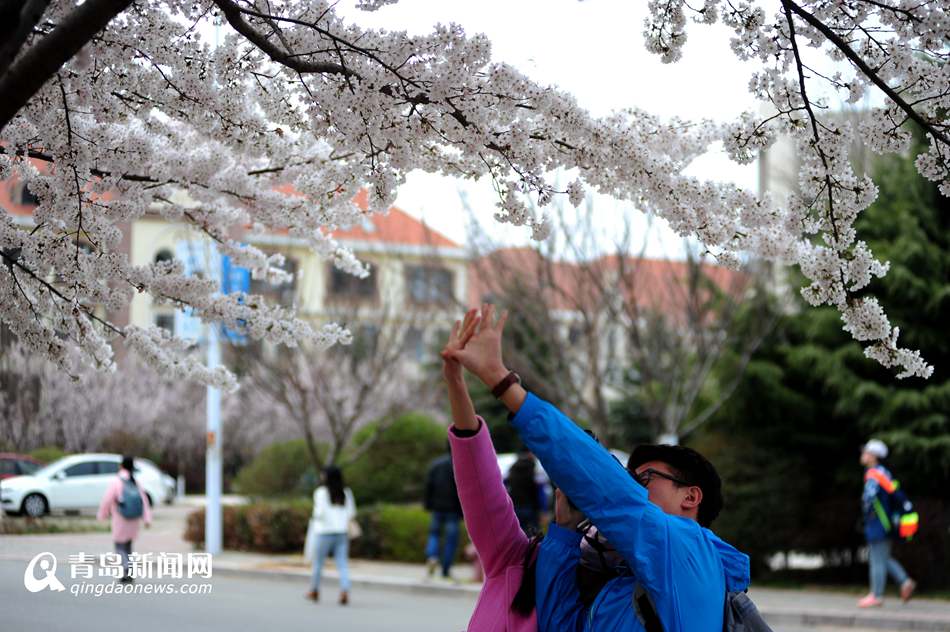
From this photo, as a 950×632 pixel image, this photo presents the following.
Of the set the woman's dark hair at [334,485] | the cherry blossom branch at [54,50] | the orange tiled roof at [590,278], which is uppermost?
the orange tiled roof at [590,278]

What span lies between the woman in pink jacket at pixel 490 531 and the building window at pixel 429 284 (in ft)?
53.2

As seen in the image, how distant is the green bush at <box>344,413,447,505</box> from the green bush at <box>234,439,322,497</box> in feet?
5.97

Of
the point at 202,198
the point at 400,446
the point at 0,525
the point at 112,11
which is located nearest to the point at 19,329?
the point at 202,198

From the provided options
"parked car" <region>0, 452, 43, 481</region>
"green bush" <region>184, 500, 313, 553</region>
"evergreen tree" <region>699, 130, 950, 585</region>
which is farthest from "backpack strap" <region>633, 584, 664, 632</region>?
"green bush" <region>184, 500, 313, 553</region>

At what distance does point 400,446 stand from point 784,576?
7.76 m

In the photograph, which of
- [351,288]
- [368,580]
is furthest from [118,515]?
[351,288]

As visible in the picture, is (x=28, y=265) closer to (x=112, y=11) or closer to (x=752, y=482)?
(x=112, y=11)

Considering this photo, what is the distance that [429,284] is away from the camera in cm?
2117

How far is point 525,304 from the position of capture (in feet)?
58.9

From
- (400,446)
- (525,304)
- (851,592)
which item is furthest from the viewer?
(400,446)

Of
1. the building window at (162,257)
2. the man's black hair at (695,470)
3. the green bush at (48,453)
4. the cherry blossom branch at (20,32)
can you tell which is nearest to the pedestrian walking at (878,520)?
the building window at (162,257)

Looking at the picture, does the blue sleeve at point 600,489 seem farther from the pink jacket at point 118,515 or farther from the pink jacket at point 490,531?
the pink jacket at point 118,515

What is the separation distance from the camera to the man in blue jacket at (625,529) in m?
2.90

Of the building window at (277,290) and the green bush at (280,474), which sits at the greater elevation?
the building window at (277,290)
